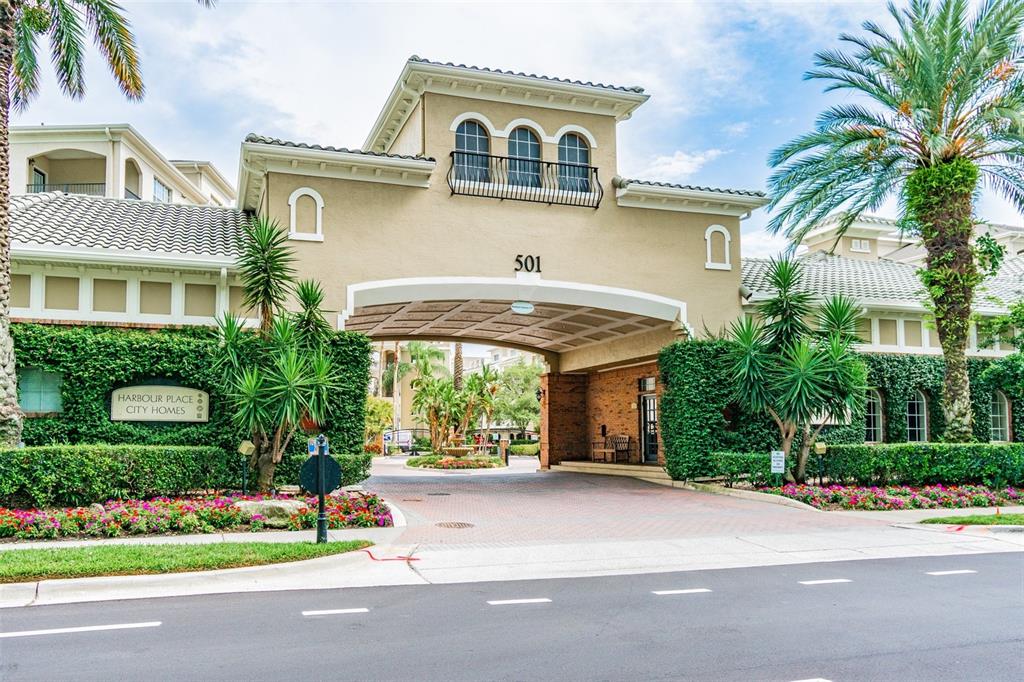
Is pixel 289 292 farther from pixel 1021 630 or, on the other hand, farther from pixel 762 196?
pixel 1021 630

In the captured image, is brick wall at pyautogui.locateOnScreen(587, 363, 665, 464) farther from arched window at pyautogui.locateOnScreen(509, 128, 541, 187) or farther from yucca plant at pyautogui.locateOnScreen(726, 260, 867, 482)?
arched window at pyautogui.locateOnScreen(509, 128, 541, 187)

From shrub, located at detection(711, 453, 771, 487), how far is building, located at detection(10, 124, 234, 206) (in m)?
27.5

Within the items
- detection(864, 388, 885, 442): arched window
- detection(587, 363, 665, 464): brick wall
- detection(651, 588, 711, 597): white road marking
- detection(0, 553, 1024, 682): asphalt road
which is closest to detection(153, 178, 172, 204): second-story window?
detection(587, 363, 665, 464): brick wall

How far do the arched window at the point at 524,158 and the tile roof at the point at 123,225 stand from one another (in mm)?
6602

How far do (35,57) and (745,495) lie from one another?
691 inches

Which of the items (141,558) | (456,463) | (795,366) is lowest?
(456,463)

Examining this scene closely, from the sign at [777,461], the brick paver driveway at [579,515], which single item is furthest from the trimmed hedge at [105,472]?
the sign at [777,461]

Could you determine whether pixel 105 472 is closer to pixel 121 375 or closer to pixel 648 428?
pixel 121 375

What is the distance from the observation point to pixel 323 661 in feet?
21.2

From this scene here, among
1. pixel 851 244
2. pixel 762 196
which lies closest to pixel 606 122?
pixel 762 196

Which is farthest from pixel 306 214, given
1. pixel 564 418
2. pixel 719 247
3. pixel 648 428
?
pixel 564 418

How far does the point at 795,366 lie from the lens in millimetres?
19547

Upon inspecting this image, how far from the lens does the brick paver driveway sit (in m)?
13.5

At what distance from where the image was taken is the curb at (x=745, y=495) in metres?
17.8
